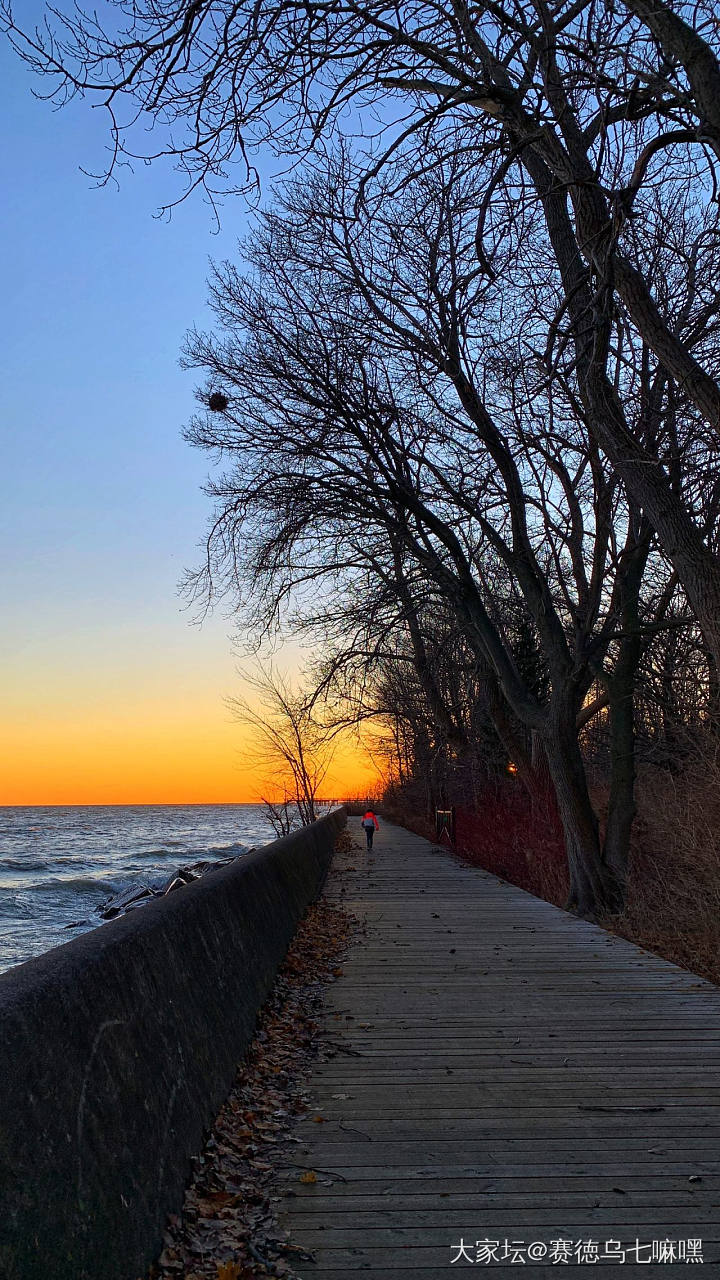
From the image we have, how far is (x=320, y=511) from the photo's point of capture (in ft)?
46.2

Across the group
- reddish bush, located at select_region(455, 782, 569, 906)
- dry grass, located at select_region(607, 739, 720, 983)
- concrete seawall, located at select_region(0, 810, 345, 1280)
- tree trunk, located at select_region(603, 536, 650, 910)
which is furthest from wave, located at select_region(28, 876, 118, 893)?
concrete seawall, located at select_region(0, 810, 345, 1280)

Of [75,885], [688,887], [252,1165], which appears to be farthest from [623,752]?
[75,885]

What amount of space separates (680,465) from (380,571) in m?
6.75

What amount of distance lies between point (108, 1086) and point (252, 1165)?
54.3 inches

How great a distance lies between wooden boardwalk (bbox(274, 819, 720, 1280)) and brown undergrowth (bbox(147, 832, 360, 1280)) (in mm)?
106

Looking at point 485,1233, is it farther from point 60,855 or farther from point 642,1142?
point 60,855

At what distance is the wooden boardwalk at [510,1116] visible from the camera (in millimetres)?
3273

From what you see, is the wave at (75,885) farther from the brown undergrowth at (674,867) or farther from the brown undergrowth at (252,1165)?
the brown undergrowth at (252,1165)

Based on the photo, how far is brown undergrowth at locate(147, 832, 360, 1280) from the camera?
3018mm

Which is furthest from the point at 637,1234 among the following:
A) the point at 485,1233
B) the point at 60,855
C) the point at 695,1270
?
the point at 60,855

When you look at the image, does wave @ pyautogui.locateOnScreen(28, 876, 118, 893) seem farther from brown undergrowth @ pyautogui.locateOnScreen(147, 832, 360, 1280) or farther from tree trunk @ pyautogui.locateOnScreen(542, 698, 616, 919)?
brown undergrowth @ pyautogui.locateOnScreen(147, 832, 360, 1280)

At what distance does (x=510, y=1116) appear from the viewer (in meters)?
4.48

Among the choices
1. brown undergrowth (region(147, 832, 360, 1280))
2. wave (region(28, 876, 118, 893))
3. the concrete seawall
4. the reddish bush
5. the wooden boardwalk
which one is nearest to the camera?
the concrete seawall

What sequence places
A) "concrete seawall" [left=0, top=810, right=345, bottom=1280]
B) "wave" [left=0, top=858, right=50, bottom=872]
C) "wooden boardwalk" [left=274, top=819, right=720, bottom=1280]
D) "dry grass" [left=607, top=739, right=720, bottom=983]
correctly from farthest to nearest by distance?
"wave" [left=0, top=858, right=50, bottom=872] < "dry grass" [left=607, top=739, right=720, bottom=983] < "wooden boardwalk" [left=274, top=819, right=720, bottom=1280] < "concrete seawall" [left=0, top=810, right=345, bottom=1280]
